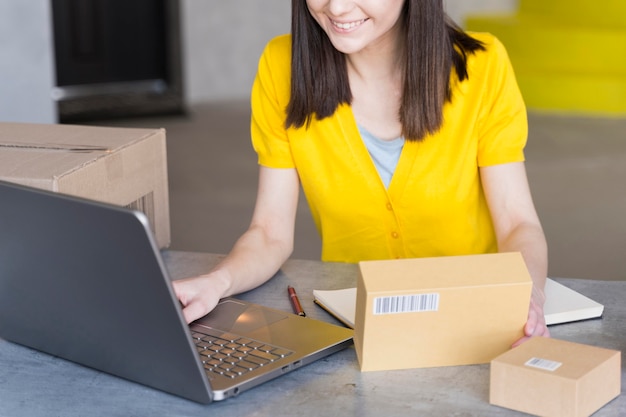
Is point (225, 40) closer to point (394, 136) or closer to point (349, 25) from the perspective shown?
point (394, 136)

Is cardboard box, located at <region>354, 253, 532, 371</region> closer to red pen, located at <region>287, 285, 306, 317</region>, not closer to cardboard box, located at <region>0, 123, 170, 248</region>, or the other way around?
red pen, located at <region>287, 285, 306, 317</region>

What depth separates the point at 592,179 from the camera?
4.55 m

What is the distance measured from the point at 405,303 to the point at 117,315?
322 mm

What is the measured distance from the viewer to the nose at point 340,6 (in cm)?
149

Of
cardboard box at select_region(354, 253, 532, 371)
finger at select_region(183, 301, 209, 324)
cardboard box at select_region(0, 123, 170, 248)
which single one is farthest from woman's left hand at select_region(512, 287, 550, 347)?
cardboard box at select_region(0, 123, 170, 248)

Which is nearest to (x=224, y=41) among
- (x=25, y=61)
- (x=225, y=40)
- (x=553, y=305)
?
(x=225, y=40)

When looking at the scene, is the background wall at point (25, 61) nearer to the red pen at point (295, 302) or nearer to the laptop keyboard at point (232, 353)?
the red pen at point (295, 302)

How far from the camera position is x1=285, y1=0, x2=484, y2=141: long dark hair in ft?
5.21

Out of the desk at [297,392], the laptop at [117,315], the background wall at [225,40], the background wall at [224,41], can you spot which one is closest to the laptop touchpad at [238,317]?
the laptop at [117,315]

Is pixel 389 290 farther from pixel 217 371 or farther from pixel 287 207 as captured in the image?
pixel 287 207

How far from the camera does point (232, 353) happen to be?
1.13 meters

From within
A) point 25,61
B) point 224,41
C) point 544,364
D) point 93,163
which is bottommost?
point 224,41

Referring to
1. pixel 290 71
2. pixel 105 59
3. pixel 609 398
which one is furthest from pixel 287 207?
pixel 105 59

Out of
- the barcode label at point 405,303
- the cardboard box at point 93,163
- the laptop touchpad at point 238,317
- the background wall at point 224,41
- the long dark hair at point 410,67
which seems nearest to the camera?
the barcode label at point 405,303
